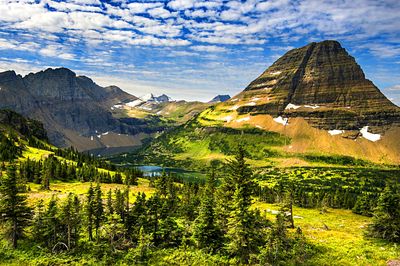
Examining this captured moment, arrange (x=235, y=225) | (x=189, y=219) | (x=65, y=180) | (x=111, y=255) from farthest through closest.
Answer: (x=65, y=180)
(x=189, y=219)
(x=111, y=255)
(x=235, y=225)

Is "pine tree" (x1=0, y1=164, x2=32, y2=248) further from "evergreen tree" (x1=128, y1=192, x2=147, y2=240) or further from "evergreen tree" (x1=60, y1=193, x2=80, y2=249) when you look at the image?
"evergreen tree" (x1=128, y1=192, x2=147, y2=240)

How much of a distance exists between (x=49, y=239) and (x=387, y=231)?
69.7 meters

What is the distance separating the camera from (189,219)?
2908 inches

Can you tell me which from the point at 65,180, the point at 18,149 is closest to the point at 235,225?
the point at 65,180

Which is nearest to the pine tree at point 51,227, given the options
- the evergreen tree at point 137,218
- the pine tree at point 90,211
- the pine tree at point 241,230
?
the pine tree at point 90,211

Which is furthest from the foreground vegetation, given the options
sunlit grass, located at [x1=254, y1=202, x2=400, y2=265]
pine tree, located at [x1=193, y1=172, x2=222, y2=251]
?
sunlit grass, located at [x1=254, y1=202, x2=400, y2=265]

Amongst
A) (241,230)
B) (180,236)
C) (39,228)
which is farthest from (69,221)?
(241,230)

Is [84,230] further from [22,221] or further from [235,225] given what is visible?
[235,225]

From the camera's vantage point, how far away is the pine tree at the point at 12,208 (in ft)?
184

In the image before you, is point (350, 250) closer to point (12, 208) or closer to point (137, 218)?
point (137, 218)

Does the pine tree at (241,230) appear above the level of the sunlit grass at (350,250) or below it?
above

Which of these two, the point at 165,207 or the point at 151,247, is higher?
the point at 165,207

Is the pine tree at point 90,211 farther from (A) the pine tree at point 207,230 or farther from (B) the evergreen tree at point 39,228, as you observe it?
(A) the pine tree at point 207,230

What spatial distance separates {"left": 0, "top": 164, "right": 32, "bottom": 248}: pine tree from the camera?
184 feet
